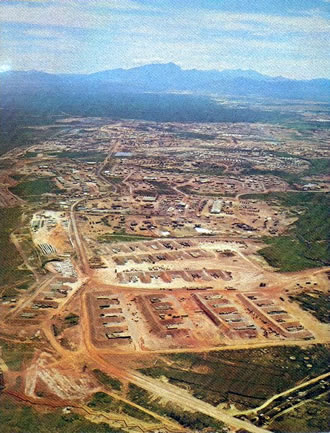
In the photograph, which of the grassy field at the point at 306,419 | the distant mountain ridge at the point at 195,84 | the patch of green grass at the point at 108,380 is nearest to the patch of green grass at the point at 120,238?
the patch of green grass at the point at 108,380

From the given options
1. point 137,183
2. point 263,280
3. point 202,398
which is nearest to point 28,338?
point 202,398

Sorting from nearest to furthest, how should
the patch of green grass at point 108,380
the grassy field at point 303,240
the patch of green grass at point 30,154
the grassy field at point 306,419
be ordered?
the grassy field at point 306,419 < the patch of green grass at point 108,380 < the grassy field at point 303,240 < the patch of green grass at point 30,154

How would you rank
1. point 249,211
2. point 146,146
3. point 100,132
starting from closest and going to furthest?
point 249,211 < point 146,146 < point 100,132

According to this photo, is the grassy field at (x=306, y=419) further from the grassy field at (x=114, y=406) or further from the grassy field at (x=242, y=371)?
the grassy field at (x=114, y=406)

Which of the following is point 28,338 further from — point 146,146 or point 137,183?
point 146,146

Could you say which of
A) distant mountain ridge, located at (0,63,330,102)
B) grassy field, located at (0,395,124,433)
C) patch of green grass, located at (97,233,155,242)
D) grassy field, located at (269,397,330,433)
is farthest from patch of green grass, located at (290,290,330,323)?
distant mountain ridge, located at (0,63,330,102)
